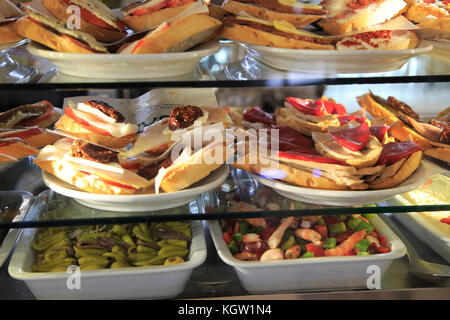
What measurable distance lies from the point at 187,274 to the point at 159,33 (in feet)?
2.13

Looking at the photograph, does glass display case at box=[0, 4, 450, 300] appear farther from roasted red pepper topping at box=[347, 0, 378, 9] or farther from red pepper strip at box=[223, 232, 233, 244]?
roasted red pepper topping at box=[347, 0, 378, 9]

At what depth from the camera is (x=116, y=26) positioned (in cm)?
105

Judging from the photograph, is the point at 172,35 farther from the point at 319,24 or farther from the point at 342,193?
the point at 342,193

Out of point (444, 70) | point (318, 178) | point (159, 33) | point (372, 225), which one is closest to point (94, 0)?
point (159, 33)

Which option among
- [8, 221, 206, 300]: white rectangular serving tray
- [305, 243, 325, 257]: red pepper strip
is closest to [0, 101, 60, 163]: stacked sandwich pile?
[8, 221, 206, 300]: white rectangular serving tray

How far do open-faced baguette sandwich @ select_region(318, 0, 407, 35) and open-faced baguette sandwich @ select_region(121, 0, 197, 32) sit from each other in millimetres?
350

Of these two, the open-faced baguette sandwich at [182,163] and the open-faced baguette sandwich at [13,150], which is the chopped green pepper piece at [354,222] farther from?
the open-faced baguette sandwich at [13,150]

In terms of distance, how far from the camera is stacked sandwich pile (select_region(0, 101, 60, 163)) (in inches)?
48.9

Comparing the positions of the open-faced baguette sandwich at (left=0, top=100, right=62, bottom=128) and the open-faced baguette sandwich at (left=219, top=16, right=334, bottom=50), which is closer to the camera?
the open-faced baguette sandwich at (left=219, top=16, right=334, bottom=50)

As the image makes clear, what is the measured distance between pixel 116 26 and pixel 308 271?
0.82 meters

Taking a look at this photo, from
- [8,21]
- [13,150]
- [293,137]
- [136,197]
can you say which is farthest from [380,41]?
A: [13,150]

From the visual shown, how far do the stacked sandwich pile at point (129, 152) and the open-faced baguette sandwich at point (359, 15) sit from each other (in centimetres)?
37

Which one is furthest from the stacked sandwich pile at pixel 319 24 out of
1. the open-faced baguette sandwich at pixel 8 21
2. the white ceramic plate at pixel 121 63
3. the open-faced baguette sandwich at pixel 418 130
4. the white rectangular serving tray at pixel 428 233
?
the white rectangular serving tray at pixel 428 233
